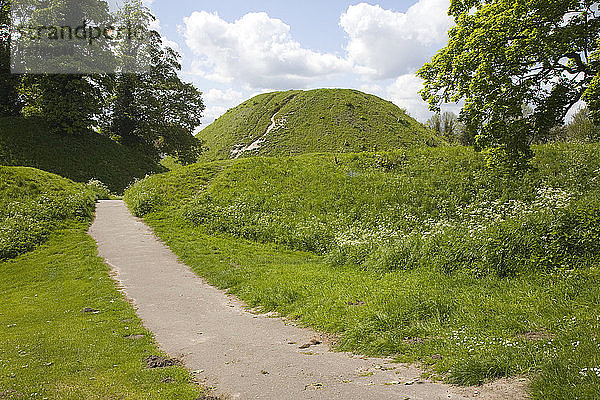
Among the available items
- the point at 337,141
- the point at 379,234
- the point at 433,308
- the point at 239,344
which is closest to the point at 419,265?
the point at 433,308

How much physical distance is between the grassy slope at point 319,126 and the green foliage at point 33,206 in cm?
2409

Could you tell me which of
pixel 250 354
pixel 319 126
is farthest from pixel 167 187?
pixel 319 126

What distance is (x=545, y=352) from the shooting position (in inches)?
220

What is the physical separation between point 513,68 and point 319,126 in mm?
38660

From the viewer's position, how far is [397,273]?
11.5m

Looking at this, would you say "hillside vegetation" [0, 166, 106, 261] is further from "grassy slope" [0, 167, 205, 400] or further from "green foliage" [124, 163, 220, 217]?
"green foliage" [124, 163, 220, 217]

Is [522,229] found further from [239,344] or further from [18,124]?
[18,124]

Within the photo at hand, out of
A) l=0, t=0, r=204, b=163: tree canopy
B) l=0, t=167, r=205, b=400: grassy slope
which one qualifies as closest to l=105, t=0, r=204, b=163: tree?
l=0, t=0, r=204, b=163: tree canopy

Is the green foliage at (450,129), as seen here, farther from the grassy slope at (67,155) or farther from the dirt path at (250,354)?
the dirt path at (250,354)

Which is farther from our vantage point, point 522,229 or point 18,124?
point 18,124

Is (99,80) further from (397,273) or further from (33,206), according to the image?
(397,273)

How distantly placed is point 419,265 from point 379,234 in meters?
4.47

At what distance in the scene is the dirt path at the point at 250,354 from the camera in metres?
Answer: 5.40

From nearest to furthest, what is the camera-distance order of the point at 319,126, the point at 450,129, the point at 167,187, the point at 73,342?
the point at 73,342 → the point at 167,187 → the point at 319,126 → the point at 450,129
